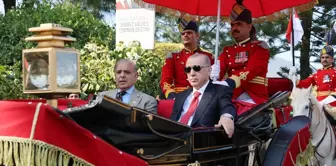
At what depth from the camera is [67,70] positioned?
323 cm

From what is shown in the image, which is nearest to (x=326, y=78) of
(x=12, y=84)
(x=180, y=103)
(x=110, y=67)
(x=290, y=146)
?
(x=110, y=67)

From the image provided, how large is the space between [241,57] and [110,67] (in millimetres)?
3182

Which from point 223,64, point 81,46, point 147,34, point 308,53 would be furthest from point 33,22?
point 308,53

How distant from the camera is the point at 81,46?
8992 millimetres

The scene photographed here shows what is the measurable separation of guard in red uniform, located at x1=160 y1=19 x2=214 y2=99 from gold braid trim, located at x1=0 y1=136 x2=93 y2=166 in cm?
297

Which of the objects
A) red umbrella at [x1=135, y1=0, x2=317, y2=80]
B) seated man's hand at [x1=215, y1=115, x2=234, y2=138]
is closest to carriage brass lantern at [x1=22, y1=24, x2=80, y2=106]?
seated man's hand at [x1=215, y1=115, x2=234, y2=138]

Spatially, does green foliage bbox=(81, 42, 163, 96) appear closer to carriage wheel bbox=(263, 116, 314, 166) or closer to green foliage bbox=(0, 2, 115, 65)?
green foliage bbox=(0, 2, 115, 65)

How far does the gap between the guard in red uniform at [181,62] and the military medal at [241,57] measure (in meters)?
0.42

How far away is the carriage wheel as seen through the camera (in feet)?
14.4

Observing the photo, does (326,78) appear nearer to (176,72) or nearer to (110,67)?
(110,67)

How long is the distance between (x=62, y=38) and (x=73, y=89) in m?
0.31

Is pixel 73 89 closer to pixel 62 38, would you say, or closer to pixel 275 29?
pixel 62 38

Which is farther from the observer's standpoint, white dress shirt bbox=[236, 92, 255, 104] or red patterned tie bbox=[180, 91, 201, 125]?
white dress shirt bbox=[236, 92, 255, 104]

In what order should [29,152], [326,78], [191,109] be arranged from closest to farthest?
[29,152]
[191,109]
[326,78]
